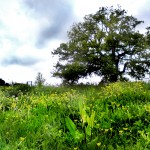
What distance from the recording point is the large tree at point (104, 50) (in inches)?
1121

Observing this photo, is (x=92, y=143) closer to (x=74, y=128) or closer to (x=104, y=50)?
(x=74, y=128)

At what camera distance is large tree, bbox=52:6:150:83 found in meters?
28.5

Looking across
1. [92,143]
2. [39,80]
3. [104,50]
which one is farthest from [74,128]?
[104,50]

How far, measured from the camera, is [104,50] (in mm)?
29406

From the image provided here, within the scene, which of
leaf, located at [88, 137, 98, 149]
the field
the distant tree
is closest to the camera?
leaf, located at [88, 137, 98, 149]

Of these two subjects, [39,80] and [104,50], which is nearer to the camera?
[39,80]

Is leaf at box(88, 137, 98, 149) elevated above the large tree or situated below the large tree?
below

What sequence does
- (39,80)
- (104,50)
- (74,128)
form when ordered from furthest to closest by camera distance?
1. (104,50)
2. (39,80)
3. (74,128)

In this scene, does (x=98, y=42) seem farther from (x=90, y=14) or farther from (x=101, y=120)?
(x=101, y=120)

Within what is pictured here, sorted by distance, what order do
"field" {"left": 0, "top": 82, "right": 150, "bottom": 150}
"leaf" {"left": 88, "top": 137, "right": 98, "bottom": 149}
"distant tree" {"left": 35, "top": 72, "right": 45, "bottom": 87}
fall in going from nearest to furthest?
"leaf" {"left": 88, "top": 137, "right": 98, "bottom": 149}
"field" {"left": 0, "top": 82, "right": 150, "bottom": 150}
"distant tree" {"left": 35, "top": 72, "right": 45, "bottom": 87}

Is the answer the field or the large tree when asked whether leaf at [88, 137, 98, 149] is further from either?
the large tree

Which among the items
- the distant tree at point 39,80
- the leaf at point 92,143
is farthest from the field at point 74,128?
the distant tree at point 39,80

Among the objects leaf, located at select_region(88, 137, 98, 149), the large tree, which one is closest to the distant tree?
the large tree

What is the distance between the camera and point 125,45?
99.5 ft
